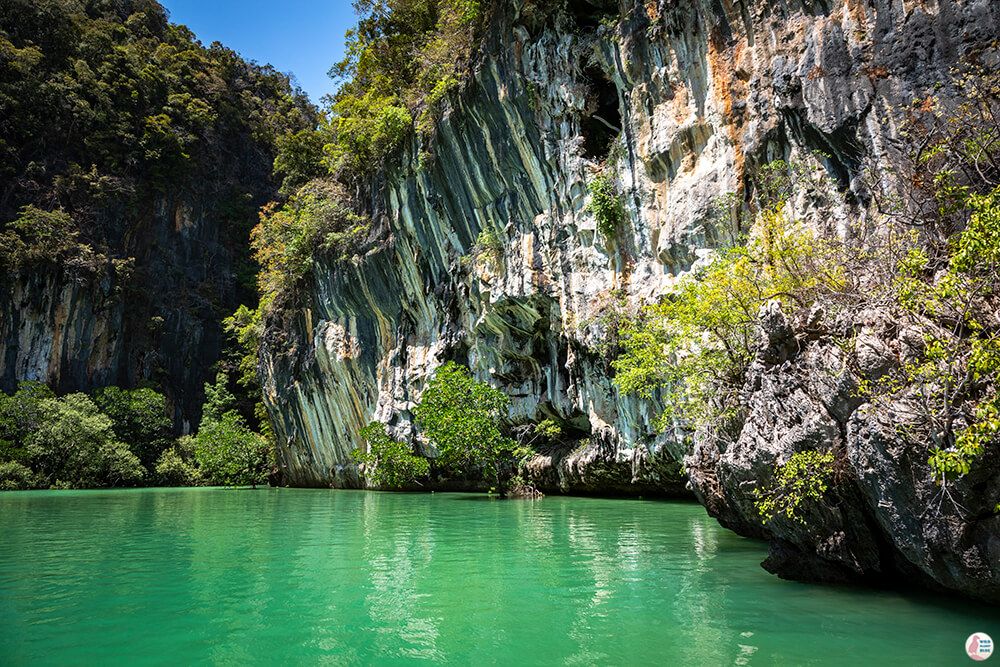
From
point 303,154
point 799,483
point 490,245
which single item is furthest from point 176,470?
point 799,483

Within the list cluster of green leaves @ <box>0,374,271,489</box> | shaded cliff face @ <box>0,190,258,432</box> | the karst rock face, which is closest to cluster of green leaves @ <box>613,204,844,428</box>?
the karst rock face

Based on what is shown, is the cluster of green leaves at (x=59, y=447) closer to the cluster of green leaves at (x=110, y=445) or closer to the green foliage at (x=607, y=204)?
the cluster of green leaves at (x=110, y=445)

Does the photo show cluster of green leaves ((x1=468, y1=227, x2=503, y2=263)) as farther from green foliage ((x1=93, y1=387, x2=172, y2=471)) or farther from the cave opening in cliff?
green foliage ((x1=93, y1=387, x2=172, y2=471))

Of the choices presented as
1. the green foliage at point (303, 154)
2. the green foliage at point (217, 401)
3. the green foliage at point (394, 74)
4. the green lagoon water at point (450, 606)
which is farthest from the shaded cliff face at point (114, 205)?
the green lagoon water at point (450, 606)

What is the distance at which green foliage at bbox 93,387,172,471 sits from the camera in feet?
126

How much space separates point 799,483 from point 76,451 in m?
38.2

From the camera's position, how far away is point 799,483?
19.4 ft

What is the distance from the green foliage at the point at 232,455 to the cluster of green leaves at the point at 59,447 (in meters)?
4.36

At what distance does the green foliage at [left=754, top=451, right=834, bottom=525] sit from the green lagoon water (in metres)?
0.75

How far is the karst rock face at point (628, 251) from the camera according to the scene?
604cm

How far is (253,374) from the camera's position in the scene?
1609 inches

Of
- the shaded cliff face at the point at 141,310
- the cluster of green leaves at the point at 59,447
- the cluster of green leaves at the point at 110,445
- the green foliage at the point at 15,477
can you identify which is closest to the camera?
the green foliage at the point at 15,477

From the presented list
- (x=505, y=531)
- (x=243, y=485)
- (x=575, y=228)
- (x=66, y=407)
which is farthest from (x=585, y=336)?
(x=66, y=407)

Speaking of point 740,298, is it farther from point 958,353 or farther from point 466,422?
point 466,422
